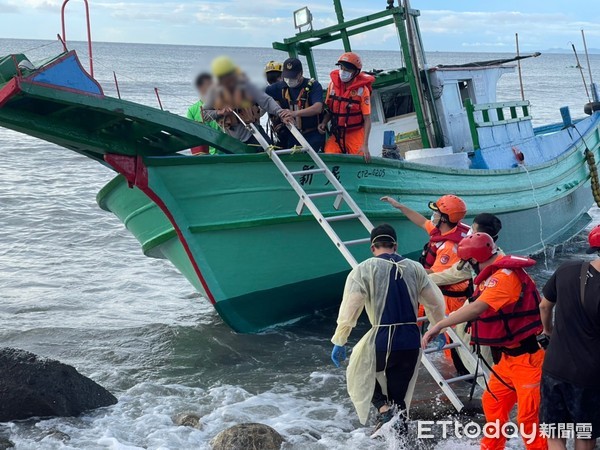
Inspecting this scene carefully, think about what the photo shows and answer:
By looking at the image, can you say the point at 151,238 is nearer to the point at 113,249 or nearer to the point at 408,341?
the point at 408,341

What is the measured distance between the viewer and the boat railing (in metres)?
10.4

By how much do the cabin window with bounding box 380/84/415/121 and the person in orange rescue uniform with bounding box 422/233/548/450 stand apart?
6.11 metres

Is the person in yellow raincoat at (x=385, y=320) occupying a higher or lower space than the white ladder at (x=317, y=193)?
lower

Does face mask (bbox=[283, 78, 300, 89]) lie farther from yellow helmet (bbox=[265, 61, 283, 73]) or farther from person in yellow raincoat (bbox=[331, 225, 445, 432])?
person in yellow raincoat (bbox=[331, 225, 445, 432])

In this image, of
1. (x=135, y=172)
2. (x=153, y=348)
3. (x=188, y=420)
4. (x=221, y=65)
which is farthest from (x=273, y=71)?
(x=188, y=420)

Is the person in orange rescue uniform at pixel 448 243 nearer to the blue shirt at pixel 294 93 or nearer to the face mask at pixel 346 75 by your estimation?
the blue shirt at pixel 294 93

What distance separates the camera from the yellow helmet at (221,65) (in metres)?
5.68

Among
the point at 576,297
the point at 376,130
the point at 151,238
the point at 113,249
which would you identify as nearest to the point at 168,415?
the point at 151,238

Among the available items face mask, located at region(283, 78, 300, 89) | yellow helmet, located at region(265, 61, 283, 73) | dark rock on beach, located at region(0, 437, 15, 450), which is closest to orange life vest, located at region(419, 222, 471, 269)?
face mask, located at region(283, 78, 300, 89)

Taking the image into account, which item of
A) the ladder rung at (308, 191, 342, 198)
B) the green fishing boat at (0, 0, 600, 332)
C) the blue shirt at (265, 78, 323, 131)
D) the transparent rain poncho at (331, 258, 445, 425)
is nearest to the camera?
the transparent rain poncho at (331, 258, 445, 425)

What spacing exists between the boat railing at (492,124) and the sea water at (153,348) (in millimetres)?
2101

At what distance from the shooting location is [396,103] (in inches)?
427

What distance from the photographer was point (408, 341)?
516cm

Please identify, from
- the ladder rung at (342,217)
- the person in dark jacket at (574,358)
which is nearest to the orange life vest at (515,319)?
the person in dark jacket at (574,358)
